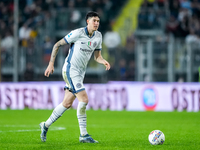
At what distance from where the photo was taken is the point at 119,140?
7250 millimetres

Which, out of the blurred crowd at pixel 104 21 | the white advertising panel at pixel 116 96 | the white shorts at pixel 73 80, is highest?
the blurred crowd at pixel 104 21

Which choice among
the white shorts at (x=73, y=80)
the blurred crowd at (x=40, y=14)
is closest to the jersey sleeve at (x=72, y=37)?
the white shorts at (x=73, y=80)

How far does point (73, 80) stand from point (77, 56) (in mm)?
408

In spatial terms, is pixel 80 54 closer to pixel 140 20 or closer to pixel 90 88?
pixel 90 88

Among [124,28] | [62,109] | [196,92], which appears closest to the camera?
[62,109]

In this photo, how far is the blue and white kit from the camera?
6.91 metres

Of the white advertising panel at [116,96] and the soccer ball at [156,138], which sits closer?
the soccer ball at [156,138]

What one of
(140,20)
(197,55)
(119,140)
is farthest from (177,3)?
(119,140)

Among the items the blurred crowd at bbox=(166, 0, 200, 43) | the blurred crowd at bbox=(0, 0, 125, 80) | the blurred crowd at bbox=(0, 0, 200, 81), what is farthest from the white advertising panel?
the blurred crowd at bbox=(166, 0, 200, 43)

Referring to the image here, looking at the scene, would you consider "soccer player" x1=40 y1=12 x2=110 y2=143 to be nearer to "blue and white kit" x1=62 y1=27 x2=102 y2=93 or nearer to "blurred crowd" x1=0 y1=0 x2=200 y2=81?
"blue and white kit" x1=62 y1=27 x2=102 y2=93

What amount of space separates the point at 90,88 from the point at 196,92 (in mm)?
3982

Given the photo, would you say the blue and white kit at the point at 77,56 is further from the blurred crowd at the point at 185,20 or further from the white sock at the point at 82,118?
the blurred crowd at the point at 185,20

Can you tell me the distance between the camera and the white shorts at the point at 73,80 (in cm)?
685

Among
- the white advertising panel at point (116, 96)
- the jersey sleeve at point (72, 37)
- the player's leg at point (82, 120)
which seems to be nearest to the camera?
the player's leg at point (82, 120)
